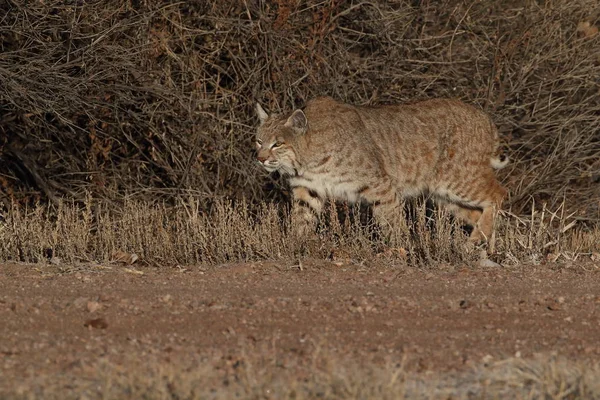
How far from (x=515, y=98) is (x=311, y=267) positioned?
4464 millimetres

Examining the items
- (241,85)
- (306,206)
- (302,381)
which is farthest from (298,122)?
(302,381)

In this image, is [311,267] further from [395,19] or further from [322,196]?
[395,19]

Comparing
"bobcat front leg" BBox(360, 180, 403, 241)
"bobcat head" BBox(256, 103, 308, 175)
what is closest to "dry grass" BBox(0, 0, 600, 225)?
"bobcat head" BBox(256, 103, 308, 175)

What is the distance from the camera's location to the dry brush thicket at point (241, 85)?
32.0 feet

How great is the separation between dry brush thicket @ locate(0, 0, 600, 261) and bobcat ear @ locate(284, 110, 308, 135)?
1105 millimetres

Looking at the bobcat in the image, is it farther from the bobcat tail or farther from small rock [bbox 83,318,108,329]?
small rock [bbox 83,318,108,329]

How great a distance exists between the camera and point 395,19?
10609mm

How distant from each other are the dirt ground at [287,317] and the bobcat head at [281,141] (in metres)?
1.85

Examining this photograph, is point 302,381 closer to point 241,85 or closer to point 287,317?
point 287,317

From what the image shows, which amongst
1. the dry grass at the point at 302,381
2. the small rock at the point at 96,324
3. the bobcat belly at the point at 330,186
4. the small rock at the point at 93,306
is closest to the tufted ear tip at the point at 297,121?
the bobcat belly at the point at 330,186

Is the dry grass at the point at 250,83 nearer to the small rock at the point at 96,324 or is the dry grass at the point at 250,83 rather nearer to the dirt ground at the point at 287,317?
the dirt ground at the point at 287,317

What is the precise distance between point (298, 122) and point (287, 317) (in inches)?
156

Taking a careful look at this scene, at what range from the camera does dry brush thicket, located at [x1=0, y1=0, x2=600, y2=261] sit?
977 cm

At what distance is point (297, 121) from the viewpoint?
30.7ft
